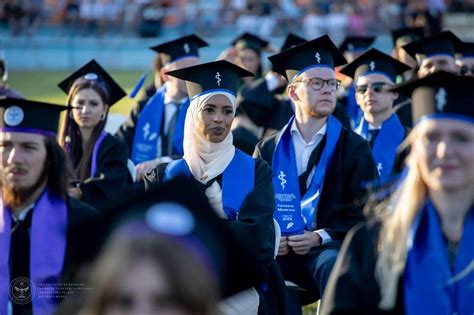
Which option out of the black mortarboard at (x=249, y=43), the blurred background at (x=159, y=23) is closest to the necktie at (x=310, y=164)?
the black mortarboard at (x=249, y=43)

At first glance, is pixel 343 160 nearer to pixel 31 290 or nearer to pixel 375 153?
pixel 375 153

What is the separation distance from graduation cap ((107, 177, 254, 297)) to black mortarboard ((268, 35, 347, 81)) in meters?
4.65

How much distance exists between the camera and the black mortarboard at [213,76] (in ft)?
22.9

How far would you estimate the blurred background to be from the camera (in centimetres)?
3319

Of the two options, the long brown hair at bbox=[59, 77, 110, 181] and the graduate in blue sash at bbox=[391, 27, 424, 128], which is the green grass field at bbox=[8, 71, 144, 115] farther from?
the long brown hair at bbox=[59, 77, 110, 181]

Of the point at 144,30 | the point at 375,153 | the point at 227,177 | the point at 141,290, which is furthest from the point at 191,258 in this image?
the point at 144,30

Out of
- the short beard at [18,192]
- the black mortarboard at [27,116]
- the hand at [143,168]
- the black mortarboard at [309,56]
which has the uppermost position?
the black mortarboard at [309,56]

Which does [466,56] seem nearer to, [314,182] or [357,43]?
[357,43]

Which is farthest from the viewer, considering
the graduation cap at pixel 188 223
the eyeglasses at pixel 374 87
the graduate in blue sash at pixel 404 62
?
the graduate in blue sash at pixel 404 62

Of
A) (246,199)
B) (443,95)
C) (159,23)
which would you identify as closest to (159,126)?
(246,199)

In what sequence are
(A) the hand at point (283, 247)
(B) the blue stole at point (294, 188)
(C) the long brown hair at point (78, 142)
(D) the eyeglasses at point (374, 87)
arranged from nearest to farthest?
(A) the hand at point (283, 247) < (B) the blue stole at point (294, 188) < (C) the long brown hair at point (78, 142) < (D) the eyeglasses at point (374, 87)

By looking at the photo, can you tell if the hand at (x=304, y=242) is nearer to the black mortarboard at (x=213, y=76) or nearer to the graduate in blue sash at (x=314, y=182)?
the graduate in blue sash at (x=314, y=182)

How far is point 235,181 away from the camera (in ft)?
21.1

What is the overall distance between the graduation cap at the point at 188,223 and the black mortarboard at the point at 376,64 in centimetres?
607
